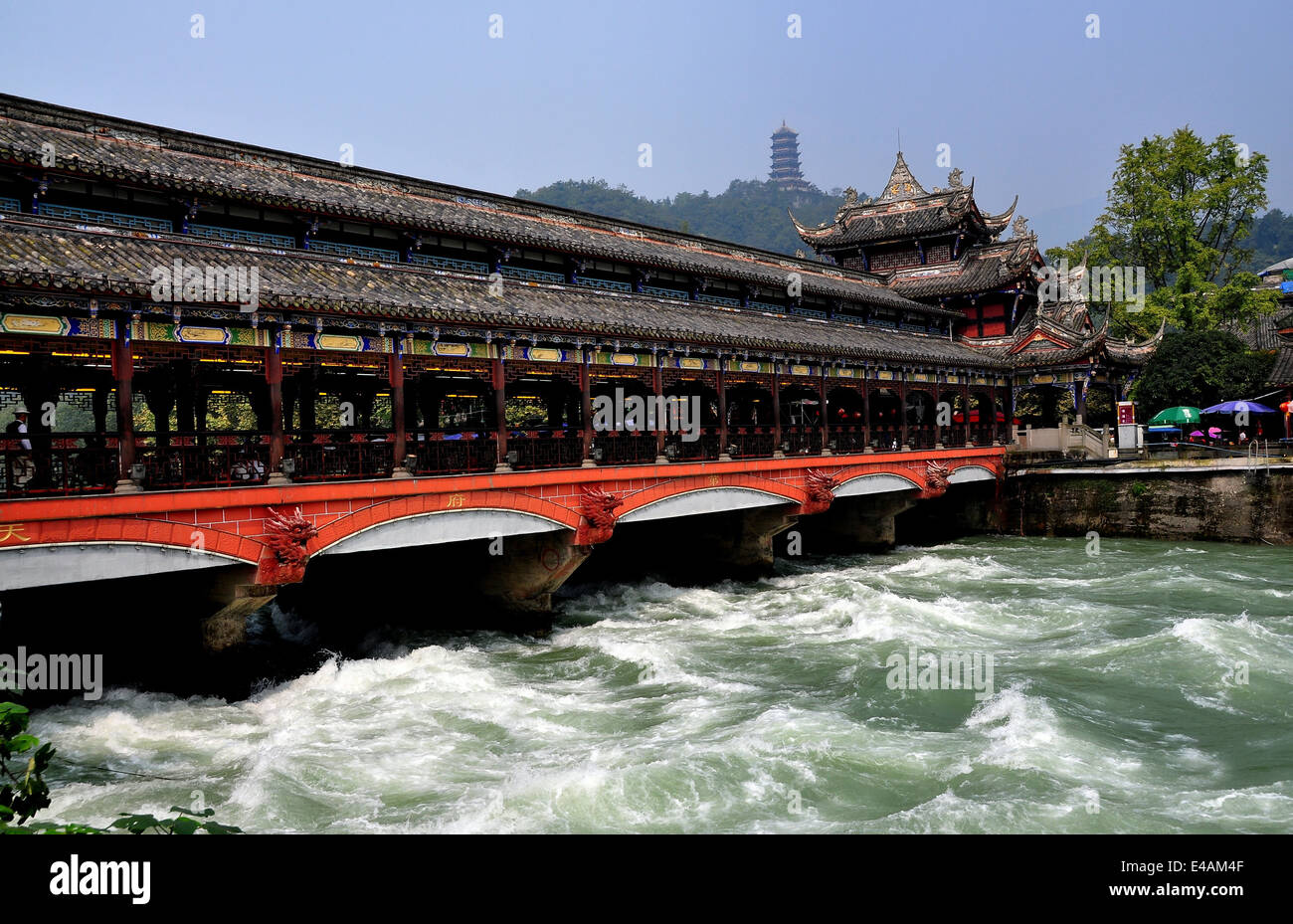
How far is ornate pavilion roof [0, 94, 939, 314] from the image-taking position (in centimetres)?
1656

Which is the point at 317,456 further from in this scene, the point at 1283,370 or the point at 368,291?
the point at 1283,370

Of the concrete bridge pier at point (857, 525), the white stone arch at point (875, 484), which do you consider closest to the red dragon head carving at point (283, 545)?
the white stone arch at point (875, 484)

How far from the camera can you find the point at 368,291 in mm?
17688

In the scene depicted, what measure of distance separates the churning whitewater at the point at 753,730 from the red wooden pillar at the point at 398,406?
3.87 metres

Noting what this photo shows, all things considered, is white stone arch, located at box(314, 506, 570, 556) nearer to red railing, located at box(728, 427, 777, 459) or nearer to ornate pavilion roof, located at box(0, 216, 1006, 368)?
ornate pavilion roof, located at box(0, 216, 1006, 368)

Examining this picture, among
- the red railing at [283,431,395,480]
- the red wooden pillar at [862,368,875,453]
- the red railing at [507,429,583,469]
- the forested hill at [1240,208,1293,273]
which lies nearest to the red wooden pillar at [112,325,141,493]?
the red railing at [283,431,395,480]

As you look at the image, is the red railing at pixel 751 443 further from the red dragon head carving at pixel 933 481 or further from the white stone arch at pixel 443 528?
the red dragon head carving at pixel 933 481

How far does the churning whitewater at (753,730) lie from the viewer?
10969 mm

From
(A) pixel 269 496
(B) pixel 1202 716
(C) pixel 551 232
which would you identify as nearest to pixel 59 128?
(A) pixel 269 496

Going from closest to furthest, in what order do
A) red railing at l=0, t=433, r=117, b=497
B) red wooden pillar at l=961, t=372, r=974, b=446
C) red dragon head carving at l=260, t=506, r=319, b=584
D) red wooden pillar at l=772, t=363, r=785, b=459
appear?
red railing at l=0, t=433, r=117, b=497 → red dragon head carving at l=260, t=506, r=319, b=584 → red wooden pillar at l=772, t=363, r=785, b=459 → red wooden pillar at l=961, t=372, r=974, b=446

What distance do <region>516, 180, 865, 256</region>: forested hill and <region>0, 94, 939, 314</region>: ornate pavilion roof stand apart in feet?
340

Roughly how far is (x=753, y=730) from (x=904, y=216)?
3651 centimetres

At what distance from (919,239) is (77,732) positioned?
3974cm

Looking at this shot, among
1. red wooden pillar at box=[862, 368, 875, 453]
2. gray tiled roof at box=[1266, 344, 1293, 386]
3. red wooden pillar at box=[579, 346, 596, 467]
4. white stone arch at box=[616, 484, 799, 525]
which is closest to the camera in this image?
red wooden pillar at box=[579, 346, 596, 467]
